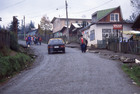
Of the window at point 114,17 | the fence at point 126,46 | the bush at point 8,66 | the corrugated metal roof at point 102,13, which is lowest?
the bush at point 8,66

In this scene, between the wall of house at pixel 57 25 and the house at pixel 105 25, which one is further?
the wall of house at pixel 57 25

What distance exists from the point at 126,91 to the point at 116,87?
0.62 m

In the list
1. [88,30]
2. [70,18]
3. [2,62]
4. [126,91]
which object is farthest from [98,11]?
[126,91]

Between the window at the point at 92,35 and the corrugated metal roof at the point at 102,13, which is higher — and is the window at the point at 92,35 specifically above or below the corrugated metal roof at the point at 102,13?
below

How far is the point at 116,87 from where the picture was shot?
8172 millimetres

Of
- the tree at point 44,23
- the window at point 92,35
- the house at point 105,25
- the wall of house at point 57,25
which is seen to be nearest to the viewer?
the house at point 105,25

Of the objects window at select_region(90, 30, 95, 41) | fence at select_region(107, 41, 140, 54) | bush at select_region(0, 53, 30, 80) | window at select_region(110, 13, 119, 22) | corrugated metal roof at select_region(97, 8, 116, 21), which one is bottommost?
bush at select_region(0, 53, 30, 80)

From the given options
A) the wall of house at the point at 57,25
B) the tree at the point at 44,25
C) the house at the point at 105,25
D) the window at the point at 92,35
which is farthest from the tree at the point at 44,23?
the window at the point at 92,35

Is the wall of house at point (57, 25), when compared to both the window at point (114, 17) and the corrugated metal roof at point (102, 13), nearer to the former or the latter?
the corrugated metal roof at point (102, 13)

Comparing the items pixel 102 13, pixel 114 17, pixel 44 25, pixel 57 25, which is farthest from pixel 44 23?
pixel 114 17

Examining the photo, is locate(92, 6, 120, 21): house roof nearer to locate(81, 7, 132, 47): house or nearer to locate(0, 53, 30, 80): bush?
locate(81, 7, 132, 47): house

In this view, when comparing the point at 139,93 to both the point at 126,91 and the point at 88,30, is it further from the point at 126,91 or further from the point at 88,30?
the point at 88,30

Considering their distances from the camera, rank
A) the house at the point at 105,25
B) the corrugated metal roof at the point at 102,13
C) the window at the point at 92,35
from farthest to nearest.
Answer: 1. the corrugated metal roof at the point at 102,13
2. the window at the point at 92,35
3. the house at the point at 105,25

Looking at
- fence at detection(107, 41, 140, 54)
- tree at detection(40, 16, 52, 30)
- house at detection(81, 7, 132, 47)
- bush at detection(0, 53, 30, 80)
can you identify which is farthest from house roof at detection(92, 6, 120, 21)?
bush at detection(0, 53, 30, 80)
